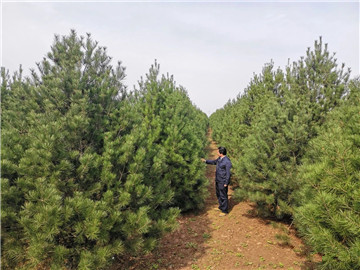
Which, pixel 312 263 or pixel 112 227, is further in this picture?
pixel 312 263

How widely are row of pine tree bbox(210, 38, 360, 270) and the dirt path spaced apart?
23.8 inches

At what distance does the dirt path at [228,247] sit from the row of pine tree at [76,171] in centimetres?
144

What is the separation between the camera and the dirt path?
5.28 meters

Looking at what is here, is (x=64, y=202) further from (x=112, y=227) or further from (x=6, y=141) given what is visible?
(x=6, y=141)

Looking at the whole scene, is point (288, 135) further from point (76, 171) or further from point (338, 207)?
point (76, 171)

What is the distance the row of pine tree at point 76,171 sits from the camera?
3299 mm

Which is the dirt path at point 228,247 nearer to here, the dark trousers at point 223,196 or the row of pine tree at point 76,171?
the dark trousers at point 223,196

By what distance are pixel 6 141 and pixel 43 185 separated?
102 cm

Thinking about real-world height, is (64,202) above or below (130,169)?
below

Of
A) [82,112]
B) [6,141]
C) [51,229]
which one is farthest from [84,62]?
[51,229]

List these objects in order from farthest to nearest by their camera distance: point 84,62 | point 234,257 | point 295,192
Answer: point 295,192
point 234,257
point 84,62

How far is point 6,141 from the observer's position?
3584mm

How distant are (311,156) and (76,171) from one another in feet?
18.4

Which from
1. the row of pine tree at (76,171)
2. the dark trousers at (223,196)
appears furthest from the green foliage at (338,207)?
the dark trousers at (223,196)
